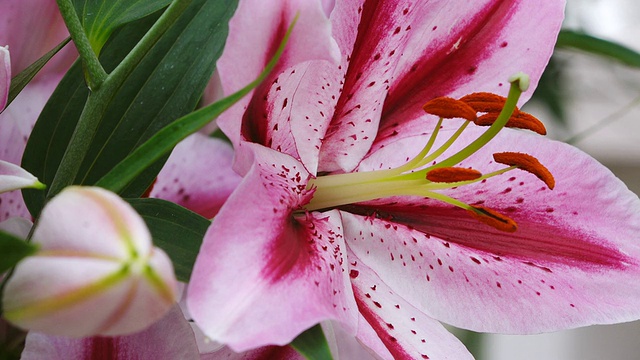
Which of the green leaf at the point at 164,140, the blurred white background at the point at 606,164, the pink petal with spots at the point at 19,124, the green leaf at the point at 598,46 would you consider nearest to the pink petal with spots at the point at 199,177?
the pink petal with spots at the point at 19,124

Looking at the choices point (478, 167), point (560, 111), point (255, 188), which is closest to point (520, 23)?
point (478, 167)

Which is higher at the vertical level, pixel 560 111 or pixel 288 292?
pixel 560 111

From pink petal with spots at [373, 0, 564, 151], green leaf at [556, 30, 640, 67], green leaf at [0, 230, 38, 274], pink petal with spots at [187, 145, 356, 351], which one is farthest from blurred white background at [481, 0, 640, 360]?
green leaf at [0, 230, 38, 274]

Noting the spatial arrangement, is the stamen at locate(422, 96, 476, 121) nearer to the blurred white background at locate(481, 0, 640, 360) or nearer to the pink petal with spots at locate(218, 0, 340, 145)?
the pink petal with spots at locate(218, 0, 340, 145)

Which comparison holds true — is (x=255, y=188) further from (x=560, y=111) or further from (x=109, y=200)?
(x=560, y=111)

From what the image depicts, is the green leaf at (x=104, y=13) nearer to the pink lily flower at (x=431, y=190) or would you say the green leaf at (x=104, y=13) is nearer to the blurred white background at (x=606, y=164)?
the pink lily flower at (x=431, y=190)

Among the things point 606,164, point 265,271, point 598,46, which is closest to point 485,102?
point 265,271
